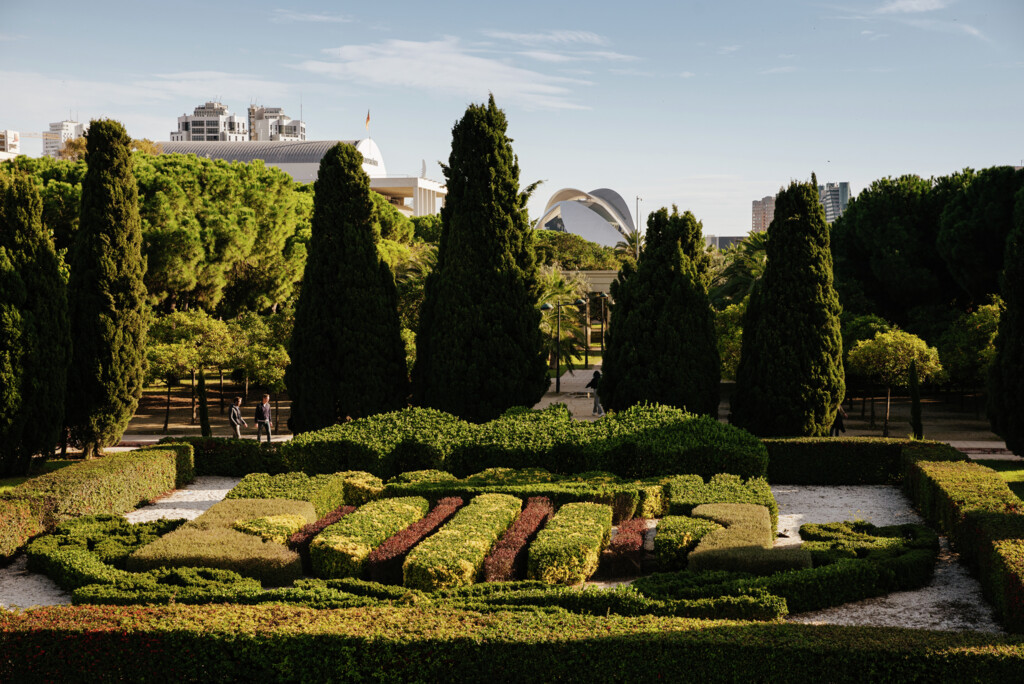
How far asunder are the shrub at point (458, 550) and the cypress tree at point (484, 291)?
7.61m

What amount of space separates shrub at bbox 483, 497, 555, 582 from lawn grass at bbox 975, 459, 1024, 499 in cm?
934

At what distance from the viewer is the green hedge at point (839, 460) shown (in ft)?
→ 59.5

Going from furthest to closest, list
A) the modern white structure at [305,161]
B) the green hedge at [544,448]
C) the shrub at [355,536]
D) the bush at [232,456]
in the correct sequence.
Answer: the modern white structure at [305,161]
the bush at [232,456]
the green hedge at [544,448]
the shrub at [355,536]

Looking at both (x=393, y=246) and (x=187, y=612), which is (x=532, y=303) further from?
(x=393, y=246)

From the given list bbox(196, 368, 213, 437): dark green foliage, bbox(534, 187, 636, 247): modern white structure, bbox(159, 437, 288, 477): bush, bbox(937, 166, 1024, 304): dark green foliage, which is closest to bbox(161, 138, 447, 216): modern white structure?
bbox(534, 187, 636, 247): modern white structure

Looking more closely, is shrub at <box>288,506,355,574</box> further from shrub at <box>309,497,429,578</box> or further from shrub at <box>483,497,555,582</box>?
shrub at <box>483,497,555,582</box>

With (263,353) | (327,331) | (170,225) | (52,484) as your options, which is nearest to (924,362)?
(327,331)

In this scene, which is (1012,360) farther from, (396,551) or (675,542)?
(396,551)

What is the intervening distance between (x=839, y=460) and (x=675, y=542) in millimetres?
7546

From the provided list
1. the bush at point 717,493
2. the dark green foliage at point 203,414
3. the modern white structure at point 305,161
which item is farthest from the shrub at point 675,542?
the modern white structure at point 305,161

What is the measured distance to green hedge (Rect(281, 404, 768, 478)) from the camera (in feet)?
54.9

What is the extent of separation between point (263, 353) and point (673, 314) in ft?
42.2

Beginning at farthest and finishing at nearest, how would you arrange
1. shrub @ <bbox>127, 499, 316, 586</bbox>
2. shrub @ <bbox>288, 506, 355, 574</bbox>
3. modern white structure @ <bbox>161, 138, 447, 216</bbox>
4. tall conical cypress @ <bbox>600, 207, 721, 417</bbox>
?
modern white structure @ <bbox>161, 138, 447, 216</bbox> → tall conical cypress @ <bbox>600, 207, 721, 417</bbox> → shrub @ <bbox>288, 506, 355, 574</bbox> → shrub @ <bbox>127, 499, 316, 586</bbox>

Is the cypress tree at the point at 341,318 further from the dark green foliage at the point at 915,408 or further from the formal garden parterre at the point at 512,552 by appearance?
the dark green foliage at the point at 915,408
